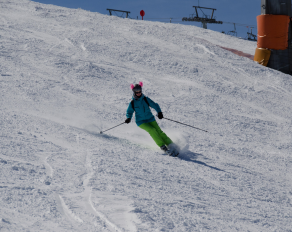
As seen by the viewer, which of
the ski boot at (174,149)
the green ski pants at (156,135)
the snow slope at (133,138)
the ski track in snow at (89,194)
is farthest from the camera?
the green ski pants at (156,135)

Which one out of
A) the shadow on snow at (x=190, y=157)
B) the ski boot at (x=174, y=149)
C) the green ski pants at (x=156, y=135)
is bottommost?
the shadow on snow at (x=190, y=157)

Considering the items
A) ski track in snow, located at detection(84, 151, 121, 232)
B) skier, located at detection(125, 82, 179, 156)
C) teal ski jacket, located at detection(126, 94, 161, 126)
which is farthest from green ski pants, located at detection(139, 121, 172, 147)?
ski track in snow, located at detection(84, 151, 121, 232)

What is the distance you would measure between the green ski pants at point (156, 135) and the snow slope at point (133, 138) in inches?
8.1

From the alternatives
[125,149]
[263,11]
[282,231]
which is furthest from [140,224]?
[263,11]

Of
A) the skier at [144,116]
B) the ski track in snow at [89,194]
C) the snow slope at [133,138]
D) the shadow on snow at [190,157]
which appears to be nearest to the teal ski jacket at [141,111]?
the skier at [144,116]

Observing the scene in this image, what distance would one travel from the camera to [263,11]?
510 inches

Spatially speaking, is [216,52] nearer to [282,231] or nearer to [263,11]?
[263,11]

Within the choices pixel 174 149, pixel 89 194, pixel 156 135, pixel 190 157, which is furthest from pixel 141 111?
pixel 89 194

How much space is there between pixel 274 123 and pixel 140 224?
5.84 m

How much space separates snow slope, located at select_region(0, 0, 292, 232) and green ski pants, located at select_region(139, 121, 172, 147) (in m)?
0.21

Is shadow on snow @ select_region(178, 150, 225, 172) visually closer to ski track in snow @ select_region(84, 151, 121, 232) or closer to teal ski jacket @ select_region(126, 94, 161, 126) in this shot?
teal ski jacket @ select_region(126, 94, 161, 126)

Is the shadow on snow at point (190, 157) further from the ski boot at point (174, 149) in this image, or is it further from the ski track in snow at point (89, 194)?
the ski track in snow at point (89, 194)

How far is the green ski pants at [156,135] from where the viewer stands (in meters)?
5.21

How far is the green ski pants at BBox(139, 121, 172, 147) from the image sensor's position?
5.21 metres
